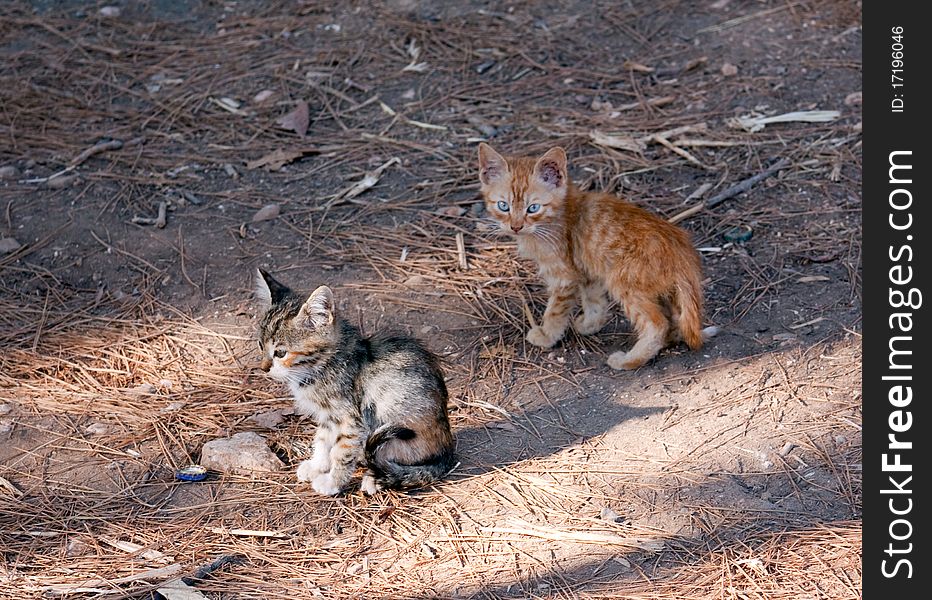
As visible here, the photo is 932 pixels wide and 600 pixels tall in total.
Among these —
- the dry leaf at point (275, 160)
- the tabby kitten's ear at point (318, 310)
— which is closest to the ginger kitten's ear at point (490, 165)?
the tabby kitten's ear at point (318, 310)

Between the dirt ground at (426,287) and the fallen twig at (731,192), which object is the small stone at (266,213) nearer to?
the dirt ground at (426,287)

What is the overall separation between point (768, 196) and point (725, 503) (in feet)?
9.51

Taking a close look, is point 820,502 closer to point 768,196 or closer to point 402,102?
point 768,196

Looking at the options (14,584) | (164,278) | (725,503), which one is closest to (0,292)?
(164,278)

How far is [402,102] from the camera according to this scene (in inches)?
302

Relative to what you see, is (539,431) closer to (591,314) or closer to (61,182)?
(591,314)

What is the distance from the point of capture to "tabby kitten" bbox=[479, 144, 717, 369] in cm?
523

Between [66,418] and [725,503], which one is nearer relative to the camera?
[725,503]

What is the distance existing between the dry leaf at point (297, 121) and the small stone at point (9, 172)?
186 centimetres

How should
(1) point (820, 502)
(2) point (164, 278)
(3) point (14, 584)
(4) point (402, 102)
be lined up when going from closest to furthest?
1. (3) point (14, 584)
2. (1) point (820, 502)
3. (2) point (164, 278)
4. (4) point (402, 102)

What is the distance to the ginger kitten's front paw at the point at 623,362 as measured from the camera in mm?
5301

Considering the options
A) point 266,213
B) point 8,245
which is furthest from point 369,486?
point 8,245

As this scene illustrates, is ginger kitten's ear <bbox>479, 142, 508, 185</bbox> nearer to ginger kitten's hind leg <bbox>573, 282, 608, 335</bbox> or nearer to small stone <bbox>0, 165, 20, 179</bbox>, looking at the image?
ginger kitten's hind leg <bbox>573, 282, 608, 335</bbox>

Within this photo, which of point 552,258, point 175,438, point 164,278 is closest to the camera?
point 175,438
